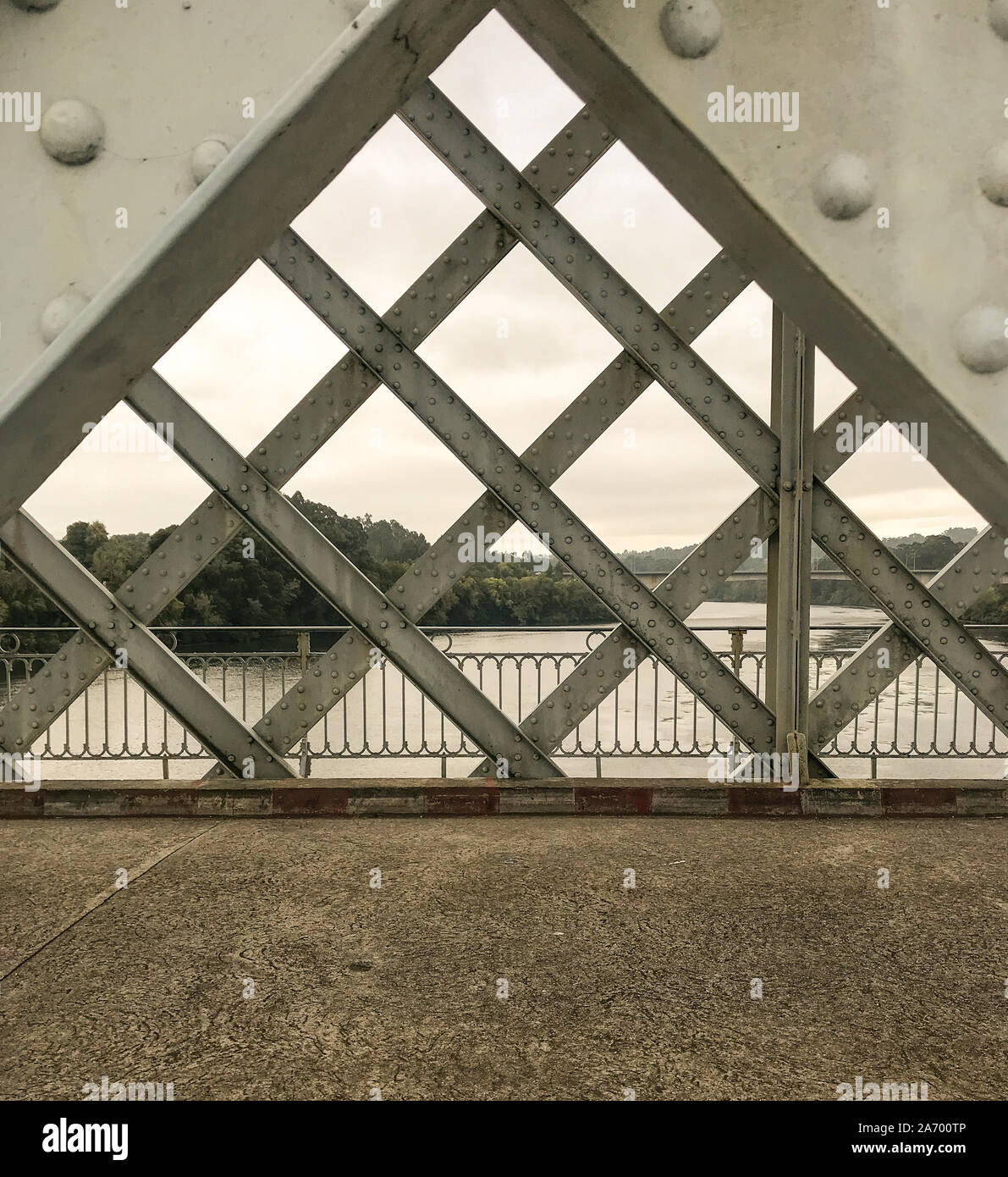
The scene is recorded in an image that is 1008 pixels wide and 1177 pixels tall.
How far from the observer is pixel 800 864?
15.9 ft

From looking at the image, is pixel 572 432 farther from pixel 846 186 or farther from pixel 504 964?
pixel 846 186

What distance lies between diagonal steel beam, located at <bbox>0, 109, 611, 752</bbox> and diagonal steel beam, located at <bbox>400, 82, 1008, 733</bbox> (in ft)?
0.65

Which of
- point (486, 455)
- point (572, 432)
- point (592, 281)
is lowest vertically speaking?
point (486, 455)

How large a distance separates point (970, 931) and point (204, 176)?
4345mm

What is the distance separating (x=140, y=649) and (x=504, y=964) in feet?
12.7

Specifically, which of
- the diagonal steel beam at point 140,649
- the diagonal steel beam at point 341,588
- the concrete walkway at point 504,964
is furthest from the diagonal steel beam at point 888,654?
the diagonal steel beam at point 140,649

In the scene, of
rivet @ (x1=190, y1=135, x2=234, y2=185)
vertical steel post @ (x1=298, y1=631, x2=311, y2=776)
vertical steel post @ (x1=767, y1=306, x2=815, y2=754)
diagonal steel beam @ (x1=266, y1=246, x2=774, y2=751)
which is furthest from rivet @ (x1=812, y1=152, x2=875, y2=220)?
vertical steel post @ (x1=298, y1=631, x2=311, y2=776)

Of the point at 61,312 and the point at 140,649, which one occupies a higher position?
the point at 61,312

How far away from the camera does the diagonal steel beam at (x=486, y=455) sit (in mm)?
5824

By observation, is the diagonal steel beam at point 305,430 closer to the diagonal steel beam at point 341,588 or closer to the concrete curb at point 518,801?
the diagonal steel beam at point 341,588

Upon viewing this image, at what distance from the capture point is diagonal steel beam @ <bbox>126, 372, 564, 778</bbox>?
588 centimetres

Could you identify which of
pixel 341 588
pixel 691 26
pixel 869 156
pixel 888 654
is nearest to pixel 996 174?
pixel 869 156

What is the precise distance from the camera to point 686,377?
591 centimetres
